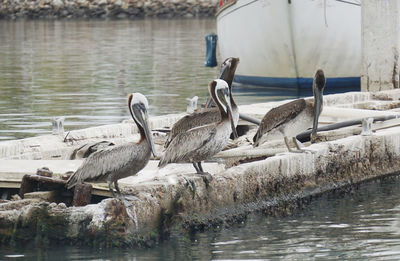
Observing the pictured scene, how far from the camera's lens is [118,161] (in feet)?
28.9

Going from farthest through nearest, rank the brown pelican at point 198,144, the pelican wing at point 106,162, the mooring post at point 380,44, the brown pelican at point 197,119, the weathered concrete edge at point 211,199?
the mooring post at point 380,44 < the brown pelican at point 197,119 < the brown pelican at point 198,144 < the pelican wing at point 106,162 < the weathered concrete edge at point 211,199

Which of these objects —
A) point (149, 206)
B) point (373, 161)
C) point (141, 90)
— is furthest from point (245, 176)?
point (141, 90)

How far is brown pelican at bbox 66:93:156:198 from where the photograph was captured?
348 inches

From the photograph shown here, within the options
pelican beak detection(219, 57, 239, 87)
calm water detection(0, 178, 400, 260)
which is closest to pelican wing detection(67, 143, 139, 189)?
calm water detection(0, 178, 400, 260)

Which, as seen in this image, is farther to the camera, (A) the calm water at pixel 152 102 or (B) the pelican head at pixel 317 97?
(B) the pelican head at pixel 317 97

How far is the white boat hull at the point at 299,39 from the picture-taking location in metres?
22.5

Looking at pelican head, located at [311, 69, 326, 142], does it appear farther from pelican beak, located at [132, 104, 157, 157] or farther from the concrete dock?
pelican beak, located at [132, 104, 157, 157]

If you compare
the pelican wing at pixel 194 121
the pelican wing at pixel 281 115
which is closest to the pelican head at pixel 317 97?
the pelican wing at pixel 281 115

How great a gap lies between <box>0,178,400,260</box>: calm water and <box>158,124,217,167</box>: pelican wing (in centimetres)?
75

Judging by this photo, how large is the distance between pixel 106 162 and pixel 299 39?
14235 mm

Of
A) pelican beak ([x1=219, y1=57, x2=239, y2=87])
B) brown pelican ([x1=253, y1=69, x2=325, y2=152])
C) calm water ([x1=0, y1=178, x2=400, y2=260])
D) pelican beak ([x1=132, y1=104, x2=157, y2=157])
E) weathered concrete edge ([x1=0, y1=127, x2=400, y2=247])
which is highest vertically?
pelican beak ([x1=219, y1=57, x2=239, y2=87])

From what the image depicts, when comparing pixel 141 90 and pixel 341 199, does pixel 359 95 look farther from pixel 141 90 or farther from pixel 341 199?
pixel 141 90

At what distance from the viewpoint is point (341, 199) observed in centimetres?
1120

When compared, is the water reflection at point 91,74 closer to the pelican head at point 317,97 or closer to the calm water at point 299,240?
the pelican head at point 317,97
